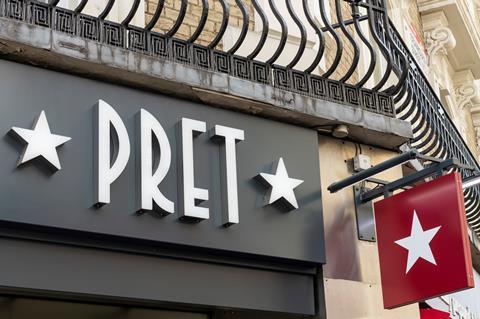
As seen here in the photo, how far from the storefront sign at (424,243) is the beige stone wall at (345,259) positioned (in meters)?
0.21

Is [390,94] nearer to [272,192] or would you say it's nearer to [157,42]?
[272,192]

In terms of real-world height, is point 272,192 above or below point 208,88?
below

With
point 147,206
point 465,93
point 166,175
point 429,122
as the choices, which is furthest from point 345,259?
point 465,93

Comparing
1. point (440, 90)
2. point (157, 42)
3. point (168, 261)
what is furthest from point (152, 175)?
point (440, 90)

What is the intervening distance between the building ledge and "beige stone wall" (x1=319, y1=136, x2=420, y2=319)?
9.7 inches

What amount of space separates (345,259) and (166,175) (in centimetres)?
158

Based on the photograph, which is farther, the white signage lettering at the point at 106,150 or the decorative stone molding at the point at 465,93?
the decorative stone molding at the point at 465,93

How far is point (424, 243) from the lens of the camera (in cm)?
693

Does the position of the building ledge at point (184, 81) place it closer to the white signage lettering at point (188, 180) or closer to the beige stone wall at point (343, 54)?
the white signage lettering at point (188, 180)

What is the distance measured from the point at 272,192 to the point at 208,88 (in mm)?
812

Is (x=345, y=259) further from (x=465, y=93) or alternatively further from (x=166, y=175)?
(x=465, y=93)

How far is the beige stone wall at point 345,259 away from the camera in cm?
720

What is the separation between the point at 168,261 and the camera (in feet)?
21.3

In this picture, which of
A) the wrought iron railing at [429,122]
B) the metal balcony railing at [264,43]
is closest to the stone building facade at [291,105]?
the metal balcony railing at [264,43]
